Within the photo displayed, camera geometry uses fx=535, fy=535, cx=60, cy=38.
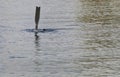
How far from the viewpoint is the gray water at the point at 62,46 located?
17.5m

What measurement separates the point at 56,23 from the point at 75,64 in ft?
43.9

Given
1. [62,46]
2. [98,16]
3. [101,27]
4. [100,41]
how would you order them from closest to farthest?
1. [62,46]
2. [100,41]
3. [101,27]
4. [98,16]

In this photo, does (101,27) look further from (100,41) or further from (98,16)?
(98,16)

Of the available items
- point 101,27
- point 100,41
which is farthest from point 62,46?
point 101,27

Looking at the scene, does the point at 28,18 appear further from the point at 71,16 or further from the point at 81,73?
the point at 81,73

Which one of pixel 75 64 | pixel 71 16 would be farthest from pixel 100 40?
pixel 71 16

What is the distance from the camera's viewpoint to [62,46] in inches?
903

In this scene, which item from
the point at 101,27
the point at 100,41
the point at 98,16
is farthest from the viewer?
the point at 98,16

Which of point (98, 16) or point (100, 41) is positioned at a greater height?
point (100, 41)

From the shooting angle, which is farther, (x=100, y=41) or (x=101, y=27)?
(x=101, y=27)

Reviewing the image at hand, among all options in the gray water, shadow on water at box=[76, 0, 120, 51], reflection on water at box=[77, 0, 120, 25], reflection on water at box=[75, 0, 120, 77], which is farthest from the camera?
reflection on water at box=[77, 0, 120, 25]

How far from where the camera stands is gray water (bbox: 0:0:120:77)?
57.5ft

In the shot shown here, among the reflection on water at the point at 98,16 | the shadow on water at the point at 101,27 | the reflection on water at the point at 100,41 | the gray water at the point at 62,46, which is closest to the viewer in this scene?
the gray water at the point at 62,46

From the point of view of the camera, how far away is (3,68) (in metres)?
18.0
